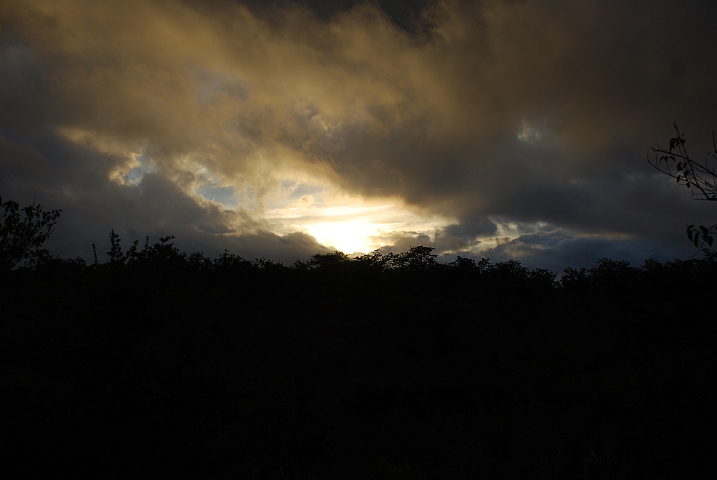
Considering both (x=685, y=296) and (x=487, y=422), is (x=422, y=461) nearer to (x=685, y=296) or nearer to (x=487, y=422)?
(x=487, y=422)

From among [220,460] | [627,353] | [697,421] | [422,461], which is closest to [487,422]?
[422,461]

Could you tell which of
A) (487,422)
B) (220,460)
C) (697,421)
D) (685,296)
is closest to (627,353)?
(685,296)

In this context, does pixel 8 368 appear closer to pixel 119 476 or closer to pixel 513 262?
pixel 119 476

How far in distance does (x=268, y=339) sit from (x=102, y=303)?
56.9ft

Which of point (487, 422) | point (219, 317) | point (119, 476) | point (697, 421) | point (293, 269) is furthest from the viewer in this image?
point (293, 269)

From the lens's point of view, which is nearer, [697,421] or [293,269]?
[697,421]

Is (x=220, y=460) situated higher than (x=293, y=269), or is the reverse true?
(x=293, y=269)

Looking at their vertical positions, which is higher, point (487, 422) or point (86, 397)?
point (86, 397)

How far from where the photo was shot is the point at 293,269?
36.1m

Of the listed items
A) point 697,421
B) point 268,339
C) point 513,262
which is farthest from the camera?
point 513,262

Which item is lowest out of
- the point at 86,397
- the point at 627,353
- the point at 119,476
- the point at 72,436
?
the point at 627,353

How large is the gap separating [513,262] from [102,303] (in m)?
28.4

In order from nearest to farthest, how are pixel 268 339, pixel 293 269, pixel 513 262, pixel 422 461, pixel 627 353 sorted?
pixel 422 461
pixel 627 353
pixel 268 339
pixel 513 262
pixel 293 269

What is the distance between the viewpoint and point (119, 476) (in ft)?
21.8
